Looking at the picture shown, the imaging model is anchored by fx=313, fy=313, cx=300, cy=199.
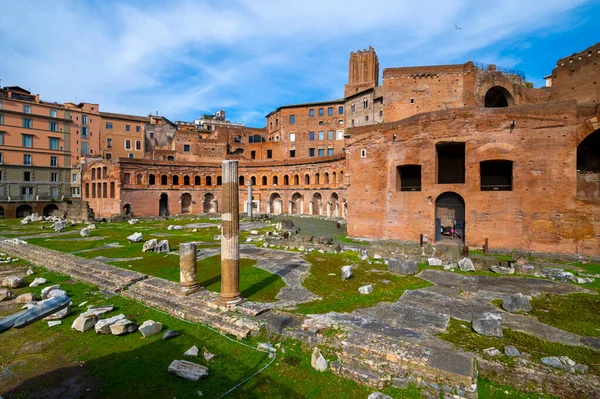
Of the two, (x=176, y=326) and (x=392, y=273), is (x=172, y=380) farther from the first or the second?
(x=392, y=273)

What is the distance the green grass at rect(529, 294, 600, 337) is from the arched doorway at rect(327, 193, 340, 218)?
94.7ft

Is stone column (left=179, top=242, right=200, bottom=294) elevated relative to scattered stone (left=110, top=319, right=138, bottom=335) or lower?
elevated

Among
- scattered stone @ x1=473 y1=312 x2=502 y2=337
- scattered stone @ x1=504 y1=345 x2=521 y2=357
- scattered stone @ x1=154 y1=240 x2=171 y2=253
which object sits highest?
scattered stone @ x1=154 y1=240 x2=171 y2=253

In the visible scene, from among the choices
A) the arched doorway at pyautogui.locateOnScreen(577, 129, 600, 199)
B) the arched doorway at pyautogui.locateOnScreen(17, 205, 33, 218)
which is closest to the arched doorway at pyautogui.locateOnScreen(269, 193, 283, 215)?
the arched doorway at pyautogui.locateOnScreen(17, 205, 33, 218)

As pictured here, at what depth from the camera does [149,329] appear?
707cm

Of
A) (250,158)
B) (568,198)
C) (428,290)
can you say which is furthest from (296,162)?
(428,290)

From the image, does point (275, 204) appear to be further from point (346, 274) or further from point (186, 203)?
point (346, 274)

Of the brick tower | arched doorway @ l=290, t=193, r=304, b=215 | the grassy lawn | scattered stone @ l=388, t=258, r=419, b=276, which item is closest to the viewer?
the grassy lawn

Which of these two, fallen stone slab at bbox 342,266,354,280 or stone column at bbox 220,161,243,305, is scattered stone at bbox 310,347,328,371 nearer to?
stone column at bbox 220,161,243,305

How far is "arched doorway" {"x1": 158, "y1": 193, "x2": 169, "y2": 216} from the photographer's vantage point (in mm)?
41341

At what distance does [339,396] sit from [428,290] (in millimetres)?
5973

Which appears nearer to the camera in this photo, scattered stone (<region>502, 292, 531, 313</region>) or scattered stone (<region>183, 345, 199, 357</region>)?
scattered stone (<region>183, 345, 199, 357</region>)

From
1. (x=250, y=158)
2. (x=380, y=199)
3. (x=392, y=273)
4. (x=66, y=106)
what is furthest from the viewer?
(x=250, y=158)

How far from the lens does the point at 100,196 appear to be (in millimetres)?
39719
